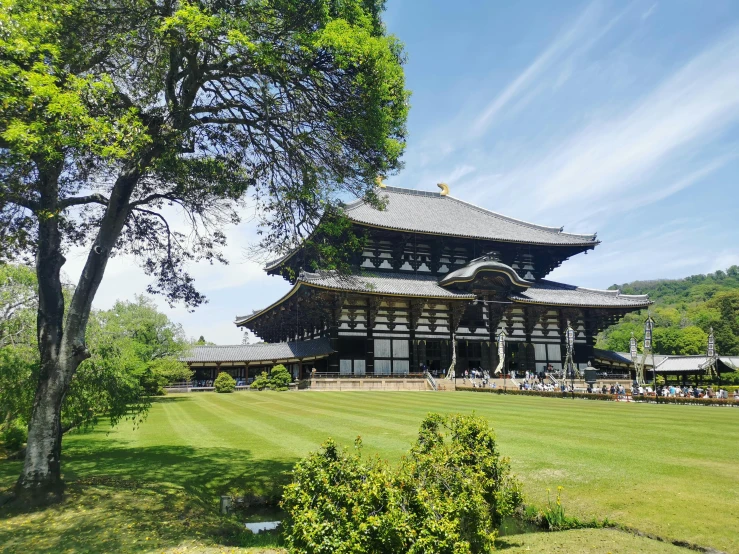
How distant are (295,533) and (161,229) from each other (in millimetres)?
9343

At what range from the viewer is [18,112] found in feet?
22.5

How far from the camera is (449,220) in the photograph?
44.9m

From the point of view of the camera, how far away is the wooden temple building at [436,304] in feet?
117

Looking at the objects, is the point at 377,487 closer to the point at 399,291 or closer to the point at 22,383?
the point at 22,383

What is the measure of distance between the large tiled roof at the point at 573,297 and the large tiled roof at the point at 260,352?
1649 centimetres

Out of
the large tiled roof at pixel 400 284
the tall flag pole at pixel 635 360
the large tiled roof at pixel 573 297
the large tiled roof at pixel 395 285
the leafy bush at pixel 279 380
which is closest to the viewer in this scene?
the tall flag pole at pixel 635 360

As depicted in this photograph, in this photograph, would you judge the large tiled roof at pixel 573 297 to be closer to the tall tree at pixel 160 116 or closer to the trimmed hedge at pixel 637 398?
the trimmed hedge at pixel 637 398

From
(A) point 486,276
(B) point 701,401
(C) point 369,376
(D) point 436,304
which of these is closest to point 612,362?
(A) point 486,276

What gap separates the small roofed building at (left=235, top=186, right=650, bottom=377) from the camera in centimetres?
3550

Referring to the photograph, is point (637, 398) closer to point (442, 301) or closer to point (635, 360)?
point (635, 360)

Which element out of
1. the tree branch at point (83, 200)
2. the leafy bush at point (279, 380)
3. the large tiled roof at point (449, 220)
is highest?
the large tiled roof at point (449, 220)

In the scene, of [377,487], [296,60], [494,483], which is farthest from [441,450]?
[296,60]

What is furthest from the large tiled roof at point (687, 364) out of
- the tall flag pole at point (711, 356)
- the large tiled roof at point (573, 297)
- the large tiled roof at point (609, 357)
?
the large tiled roof at point (573, 297)

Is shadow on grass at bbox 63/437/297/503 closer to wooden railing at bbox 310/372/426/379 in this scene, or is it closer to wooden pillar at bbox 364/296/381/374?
wooden railing at bbox 310/372/426/379
